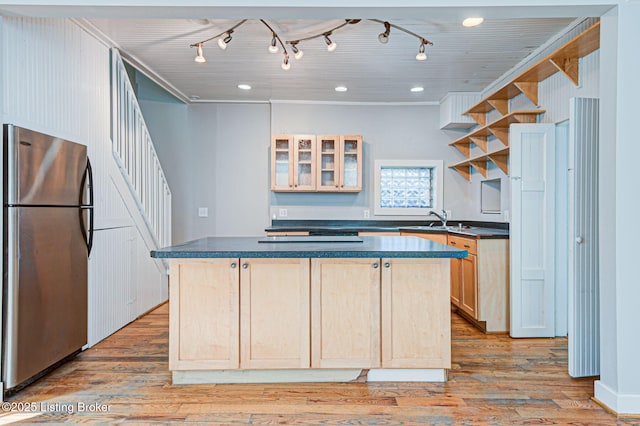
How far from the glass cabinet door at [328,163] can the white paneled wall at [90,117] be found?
2160mm

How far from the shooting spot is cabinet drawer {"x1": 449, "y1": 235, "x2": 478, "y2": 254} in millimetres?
3615

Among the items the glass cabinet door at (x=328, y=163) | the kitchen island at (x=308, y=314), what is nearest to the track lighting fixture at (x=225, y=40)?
the kitchen island at (x=308, y=314)

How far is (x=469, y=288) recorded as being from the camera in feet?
12.2

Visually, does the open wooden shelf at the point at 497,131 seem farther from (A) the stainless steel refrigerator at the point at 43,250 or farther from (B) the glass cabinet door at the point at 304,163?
(A) the stainless steel refrigerator at the point at 43,250

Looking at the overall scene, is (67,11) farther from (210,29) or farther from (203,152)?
(203,152)

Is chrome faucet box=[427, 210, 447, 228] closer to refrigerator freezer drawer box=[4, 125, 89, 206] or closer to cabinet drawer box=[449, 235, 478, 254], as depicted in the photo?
cabinet drawer box=[449, 235, 478, 254]

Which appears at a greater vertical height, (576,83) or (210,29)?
(210,29)

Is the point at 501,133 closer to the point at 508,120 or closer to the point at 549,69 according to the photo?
the point at 508,120

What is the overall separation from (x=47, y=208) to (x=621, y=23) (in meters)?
3.48

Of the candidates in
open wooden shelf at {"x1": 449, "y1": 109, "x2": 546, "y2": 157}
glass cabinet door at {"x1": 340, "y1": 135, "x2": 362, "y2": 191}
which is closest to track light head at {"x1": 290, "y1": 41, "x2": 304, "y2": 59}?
glass cabinet door at {"x1": 340, "y1": 135, "x2": 362, "y2": 191}

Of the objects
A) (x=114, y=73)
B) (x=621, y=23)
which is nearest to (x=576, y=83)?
(x=621, y=23)

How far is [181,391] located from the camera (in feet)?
7.68

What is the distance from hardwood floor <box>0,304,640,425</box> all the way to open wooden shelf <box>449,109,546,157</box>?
2077 mm

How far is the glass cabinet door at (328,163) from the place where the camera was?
488 centimetres
